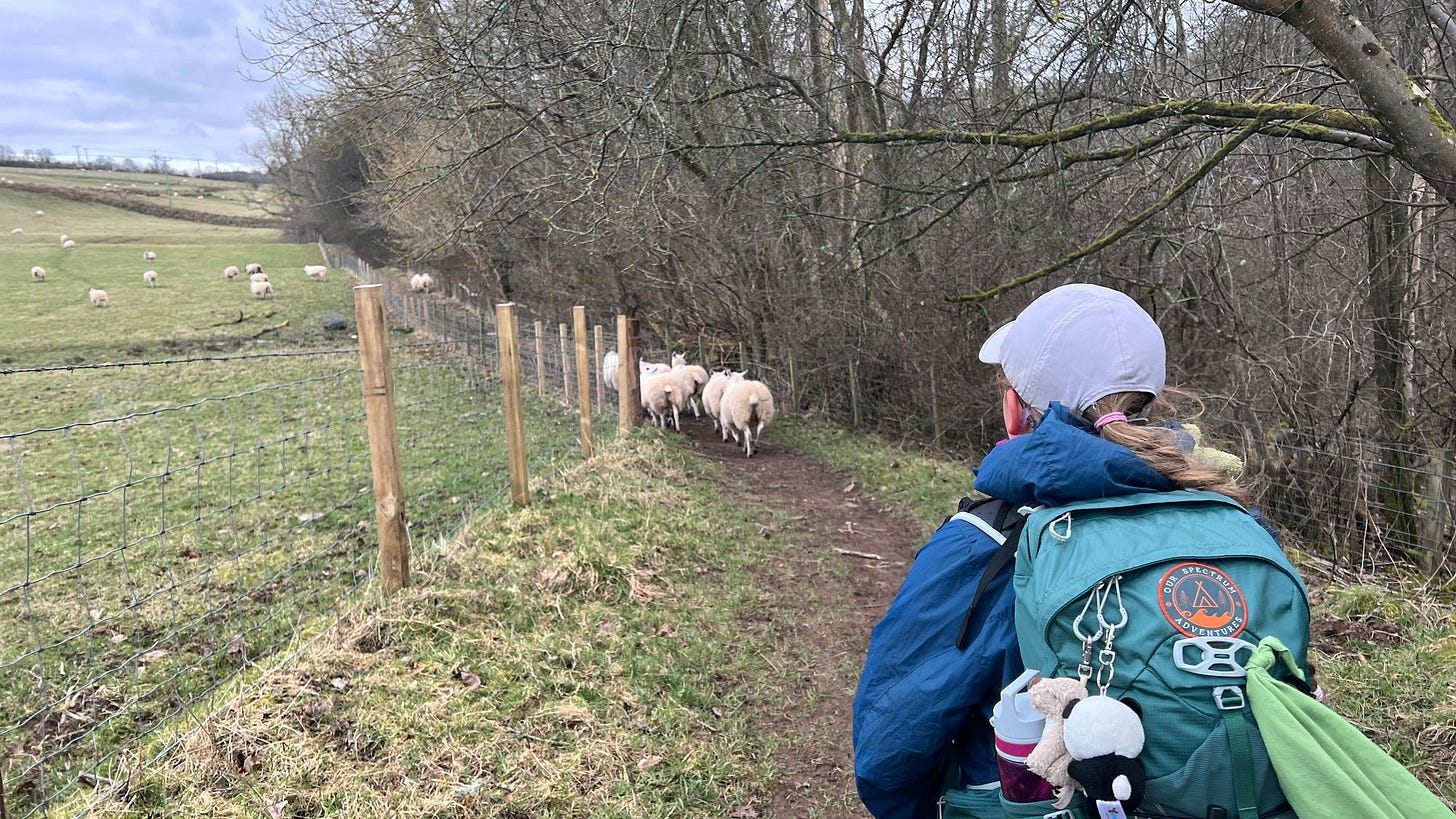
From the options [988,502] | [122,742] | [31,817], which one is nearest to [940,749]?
[988,502]

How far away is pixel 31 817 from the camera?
3.21m

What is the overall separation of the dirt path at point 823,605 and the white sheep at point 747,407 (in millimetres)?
445

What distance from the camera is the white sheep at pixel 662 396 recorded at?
12.4 meters

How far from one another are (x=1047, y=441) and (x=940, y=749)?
646 millimetres

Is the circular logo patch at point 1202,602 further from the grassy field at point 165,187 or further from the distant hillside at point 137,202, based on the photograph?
the distant hillside at point 137,202

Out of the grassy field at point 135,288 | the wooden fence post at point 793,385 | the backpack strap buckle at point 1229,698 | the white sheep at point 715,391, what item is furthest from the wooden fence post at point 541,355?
the grassy field at point 135,288

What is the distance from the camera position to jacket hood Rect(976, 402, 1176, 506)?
149 centimetres

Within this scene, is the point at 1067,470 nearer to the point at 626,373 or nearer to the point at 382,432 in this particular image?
the point at 382,432

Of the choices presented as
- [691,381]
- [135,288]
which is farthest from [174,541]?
[135,288]

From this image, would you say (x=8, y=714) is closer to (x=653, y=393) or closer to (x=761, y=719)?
(x=761, y=719)

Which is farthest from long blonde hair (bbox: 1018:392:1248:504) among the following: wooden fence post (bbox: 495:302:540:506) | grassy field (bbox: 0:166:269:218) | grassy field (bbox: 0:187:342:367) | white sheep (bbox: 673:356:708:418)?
grassy field (bbox: 0:166:269:218)

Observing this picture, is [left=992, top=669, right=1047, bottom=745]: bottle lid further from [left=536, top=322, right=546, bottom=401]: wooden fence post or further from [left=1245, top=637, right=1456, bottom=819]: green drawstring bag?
[left=536, top=322, right=546, bottom=401]: wooden fence post

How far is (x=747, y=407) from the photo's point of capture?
11.6 meters

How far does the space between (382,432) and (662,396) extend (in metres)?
7.69
